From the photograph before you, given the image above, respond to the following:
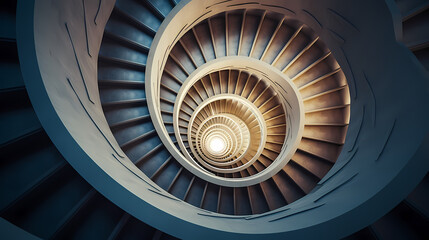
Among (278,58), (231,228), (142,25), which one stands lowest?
(231,228)

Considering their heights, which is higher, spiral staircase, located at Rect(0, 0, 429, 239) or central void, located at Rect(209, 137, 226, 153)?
central void, located at Rect(209, 137, 226, 153)

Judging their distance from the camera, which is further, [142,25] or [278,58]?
[278,58]

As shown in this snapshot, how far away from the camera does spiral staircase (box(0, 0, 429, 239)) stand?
1.88 meters

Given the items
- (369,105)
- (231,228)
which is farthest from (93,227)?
(369,105)

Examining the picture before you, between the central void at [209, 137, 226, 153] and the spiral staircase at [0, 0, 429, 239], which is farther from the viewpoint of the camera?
the central void at [209, 137, 226, 153]

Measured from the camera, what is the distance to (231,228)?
2.13 metres

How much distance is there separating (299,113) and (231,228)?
15.0ft

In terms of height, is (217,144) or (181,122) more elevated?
(217,144)

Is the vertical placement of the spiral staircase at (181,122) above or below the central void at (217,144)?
below

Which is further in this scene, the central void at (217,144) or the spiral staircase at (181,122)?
the central void at (217,144)

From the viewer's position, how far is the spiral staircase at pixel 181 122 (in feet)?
6.16

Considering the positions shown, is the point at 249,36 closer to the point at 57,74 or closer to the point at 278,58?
the point at 278,58

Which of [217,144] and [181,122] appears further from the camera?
[217,144]

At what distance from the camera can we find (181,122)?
8.77 meters
